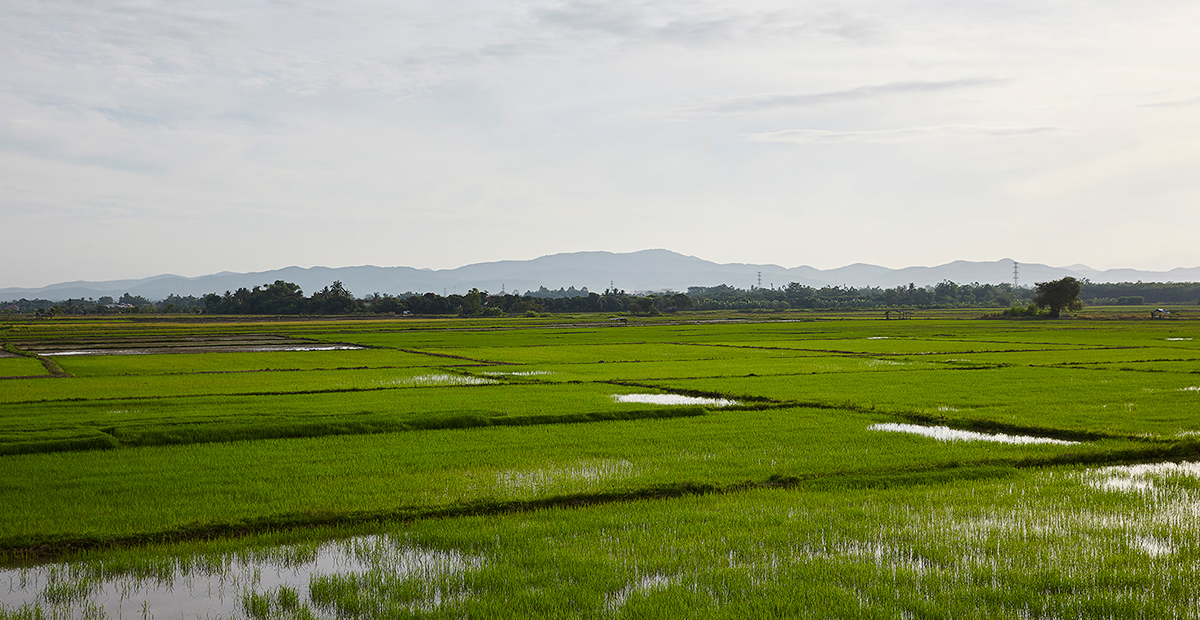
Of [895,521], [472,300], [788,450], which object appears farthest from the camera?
[472,300]

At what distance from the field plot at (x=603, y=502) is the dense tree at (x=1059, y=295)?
6956 centimetres

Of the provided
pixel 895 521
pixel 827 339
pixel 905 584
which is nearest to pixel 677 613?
pixel 905 584

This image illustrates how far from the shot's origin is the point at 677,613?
6176 millimetres

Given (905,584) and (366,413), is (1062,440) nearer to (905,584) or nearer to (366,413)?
(905,584)

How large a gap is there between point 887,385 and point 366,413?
43.7 feet

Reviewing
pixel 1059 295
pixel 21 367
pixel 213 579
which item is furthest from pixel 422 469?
pixel 1059 295

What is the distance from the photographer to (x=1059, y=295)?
275 feet

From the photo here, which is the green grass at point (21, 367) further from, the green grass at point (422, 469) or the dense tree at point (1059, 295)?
the dense tree at point (1059, 295)

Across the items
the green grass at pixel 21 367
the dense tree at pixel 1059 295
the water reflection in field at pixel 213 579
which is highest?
the dense tree at pixel 1059 295

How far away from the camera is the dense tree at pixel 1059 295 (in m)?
82.9

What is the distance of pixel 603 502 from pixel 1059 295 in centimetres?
8702

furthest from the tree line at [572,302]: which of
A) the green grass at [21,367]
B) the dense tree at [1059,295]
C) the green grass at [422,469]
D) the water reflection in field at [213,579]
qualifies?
the water reflection in field at [213,579]

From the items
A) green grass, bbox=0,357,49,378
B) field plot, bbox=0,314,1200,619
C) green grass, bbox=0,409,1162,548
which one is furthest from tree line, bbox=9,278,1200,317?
green grass, bbox=0,409,1162,548

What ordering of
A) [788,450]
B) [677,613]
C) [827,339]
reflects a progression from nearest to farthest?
[677,613]
[788,450]
[827,339]
